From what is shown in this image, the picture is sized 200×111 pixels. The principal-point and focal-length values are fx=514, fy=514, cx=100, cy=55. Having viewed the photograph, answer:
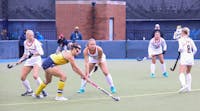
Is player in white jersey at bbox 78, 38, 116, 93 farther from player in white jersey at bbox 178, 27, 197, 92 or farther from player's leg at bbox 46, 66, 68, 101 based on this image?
player in white jersey at bbox 178, 27, 197, 92

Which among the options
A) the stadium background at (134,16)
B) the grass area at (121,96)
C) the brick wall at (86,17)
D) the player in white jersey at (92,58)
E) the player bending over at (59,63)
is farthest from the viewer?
the stadium background at (134,16)

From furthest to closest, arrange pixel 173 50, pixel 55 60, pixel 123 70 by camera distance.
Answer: pixel 173 50
pixel 123 70
pixel 55 60

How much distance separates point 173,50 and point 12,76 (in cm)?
1411

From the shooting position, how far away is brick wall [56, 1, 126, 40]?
37312 mm

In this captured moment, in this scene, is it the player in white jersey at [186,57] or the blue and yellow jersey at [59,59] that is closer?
the blue and yellow jersey at [59,59]

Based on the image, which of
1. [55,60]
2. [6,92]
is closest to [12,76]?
[6,92]

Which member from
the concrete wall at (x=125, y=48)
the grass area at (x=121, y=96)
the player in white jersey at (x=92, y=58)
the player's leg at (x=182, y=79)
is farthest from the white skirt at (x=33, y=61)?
the concrete wall at (x=125, y=48)

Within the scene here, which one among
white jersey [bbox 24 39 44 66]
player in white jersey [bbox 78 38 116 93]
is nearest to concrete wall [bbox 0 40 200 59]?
player in white jersey [bbox 78 38 116 93]

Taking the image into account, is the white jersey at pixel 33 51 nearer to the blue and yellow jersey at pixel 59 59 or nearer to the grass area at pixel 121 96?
the grass area at pixel 121 96

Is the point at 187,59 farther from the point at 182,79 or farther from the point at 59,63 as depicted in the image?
the point at 59,63

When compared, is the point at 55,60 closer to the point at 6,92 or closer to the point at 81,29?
the point at 6,92

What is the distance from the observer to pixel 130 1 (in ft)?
139

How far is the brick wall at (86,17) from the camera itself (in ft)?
122

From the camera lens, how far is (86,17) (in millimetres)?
37688
